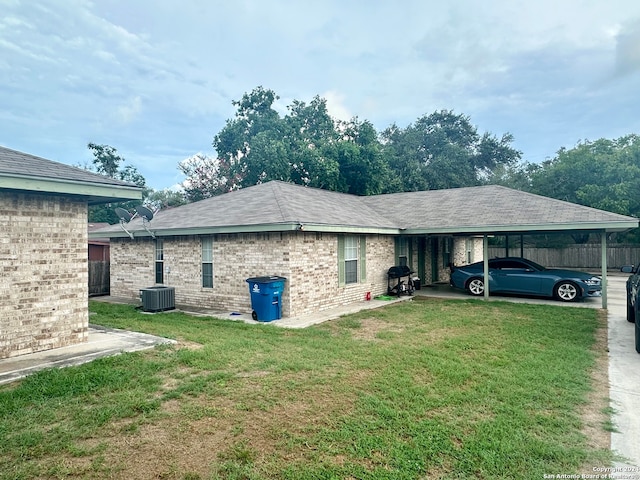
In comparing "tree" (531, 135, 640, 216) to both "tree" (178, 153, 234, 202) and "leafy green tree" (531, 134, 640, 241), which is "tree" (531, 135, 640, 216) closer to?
"leafy green tree" (531, 134, 640, 241)

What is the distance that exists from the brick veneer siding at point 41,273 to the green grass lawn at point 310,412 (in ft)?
5.02

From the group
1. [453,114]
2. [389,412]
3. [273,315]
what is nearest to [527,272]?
[273,315]

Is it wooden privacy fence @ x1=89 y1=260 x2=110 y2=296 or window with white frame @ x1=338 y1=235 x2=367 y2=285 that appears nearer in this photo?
window with white frame @ x1=338 y1=235 x2=367 y2=285

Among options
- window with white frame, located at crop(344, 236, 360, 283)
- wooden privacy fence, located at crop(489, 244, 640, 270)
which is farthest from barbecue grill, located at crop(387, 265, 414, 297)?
wooden privacy fence, located at crop(489, 244, 640, 270)

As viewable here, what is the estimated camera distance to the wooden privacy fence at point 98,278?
48.3 ft

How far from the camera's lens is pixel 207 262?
11.2 m

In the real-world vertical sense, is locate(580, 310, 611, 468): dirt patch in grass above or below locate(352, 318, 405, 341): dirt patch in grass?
below

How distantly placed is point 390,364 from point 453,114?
39994 millimetres

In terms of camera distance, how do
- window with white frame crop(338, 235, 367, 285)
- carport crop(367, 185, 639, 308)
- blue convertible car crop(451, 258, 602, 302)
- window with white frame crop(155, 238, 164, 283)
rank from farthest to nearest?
window with white frame crop(155, 238, 164, 283) < blue convertible car crop(451, 258, 602, 302) < window with white frame crop(338, 235, 367, 285) < carport crop(367, 185, 639, 308)

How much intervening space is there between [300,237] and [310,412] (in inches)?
243

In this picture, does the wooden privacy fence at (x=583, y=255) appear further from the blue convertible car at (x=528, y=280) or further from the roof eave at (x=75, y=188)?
the roof eave at (x=75, y=188)

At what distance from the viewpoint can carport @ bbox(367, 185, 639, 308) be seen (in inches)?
418

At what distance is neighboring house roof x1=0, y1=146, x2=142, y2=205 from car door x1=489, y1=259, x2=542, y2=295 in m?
11.4

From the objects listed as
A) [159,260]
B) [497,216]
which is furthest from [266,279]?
[497,216]
